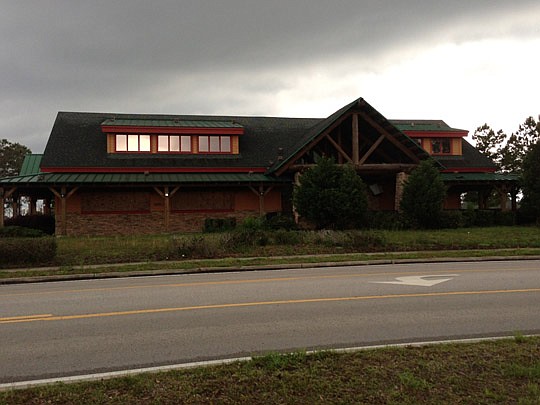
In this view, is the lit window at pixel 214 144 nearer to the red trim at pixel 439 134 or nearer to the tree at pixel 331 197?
the tree at pixel 331 197

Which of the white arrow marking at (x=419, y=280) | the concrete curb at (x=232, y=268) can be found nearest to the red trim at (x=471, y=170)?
the concrete curb at (x=232, y=268)

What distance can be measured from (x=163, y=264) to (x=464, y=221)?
59.5 feet

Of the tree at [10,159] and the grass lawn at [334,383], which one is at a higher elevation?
the tree at [10,159]

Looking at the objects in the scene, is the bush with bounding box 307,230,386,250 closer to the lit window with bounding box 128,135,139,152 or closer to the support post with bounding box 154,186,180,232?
the support post with bounding box 154,186,180,232

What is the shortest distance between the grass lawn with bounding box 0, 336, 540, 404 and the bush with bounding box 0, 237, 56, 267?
10.9 meters

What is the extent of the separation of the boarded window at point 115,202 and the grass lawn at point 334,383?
2336cm

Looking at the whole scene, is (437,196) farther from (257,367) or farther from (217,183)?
(257,367)

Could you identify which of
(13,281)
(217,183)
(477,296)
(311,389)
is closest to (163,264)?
(13,281)

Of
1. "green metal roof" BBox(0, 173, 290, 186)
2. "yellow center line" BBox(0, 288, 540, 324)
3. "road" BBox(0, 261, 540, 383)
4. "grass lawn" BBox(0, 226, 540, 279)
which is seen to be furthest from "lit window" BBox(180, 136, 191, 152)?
"yellow center line" BBox(0, 288, 540, 324)

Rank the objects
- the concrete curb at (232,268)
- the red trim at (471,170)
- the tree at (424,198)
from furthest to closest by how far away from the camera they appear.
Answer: the red trim at (471,170)
the tree at (424,198)
the concrete curb at (232,268)

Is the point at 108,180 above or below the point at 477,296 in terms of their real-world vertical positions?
above

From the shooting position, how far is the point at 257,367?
4527 mm

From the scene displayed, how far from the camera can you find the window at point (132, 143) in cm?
2812

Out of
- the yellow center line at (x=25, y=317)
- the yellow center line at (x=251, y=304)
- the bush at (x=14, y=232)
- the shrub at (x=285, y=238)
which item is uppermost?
the bush at (x=14, y=232)
